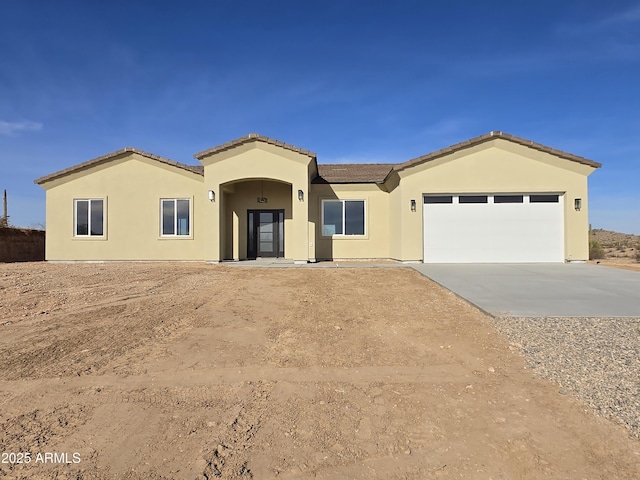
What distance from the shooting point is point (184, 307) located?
21.2 ft

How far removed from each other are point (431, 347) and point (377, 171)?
1336 cm

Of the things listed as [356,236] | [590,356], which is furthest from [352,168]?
[590,356]

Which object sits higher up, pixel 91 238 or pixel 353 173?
pixel 353 173

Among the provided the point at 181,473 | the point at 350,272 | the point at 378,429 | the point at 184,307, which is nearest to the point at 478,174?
the point at 350,272

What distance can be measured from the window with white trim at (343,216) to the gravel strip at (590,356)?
10148 mm

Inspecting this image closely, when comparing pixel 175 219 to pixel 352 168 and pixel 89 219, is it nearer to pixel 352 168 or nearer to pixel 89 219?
pixel 89 219

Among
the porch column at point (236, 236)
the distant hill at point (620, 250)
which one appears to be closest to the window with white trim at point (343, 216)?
the porch column at point (236, 236)

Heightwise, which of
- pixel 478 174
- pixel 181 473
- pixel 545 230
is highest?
pixel 478 174

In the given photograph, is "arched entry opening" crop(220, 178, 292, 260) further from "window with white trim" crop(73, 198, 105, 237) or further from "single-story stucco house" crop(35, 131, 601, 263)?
"window with white trim" crop(73, 198, 105, 237)

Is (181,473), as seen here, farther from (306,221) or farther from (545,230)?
(545,230)

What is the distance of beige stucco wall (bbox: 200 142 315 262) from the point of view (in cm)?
1312

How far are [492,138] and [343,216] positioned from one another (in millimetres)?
6400

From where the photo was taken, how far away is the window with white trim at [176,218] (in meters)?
14.5

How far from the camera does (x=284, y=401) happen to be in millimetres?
3113
